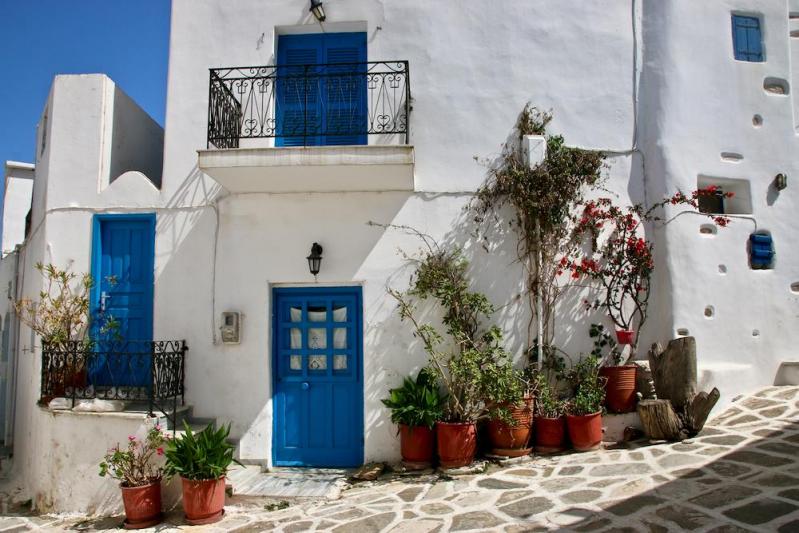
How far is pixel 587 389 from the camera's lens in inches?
274

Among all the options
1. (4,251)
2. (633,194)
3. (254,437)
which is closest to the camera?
(254,437)

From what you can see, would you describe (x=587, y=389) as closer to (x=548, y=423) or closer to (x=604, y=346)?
(x=548, y=423)

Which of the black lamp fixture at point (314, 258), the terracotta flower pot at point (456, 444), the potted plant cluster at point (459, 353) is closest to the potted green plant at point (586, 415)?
the potted plant cluster at point (459, 353)

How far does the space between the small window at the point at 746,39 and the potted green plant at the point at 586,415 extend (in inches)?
210

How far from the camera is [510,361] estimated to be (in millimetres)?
7180

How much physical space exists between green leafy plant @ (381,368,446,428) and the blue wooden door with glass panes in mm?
3459

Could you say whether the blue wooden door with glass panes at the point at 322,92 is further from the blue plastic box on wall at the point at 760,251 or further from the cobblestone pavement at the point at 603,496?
the blue plastic box on wall at the point at 760,251

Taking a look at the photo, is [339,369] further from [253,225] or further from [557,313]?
[557,313]

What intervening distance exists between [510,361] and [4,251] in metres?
11.4

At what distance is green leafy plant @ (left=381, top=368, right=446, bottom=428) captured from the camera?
22.2 feet

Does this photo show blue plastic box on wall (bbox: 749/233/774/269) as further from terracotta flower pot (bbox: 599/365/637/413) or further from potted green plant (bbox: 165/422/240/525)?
potted green plant (bbox: 165/422/240/525)

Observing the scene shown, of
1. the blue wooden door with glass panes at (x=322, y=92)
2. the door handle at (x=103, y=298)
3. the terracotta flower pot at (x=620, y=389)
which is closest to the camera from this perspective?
the terracotta flower pot at (x=620, y=389)

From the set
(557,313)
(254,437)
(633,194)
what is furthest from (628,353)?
(254,437)

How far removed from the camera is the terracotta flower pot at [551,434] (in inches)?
270
